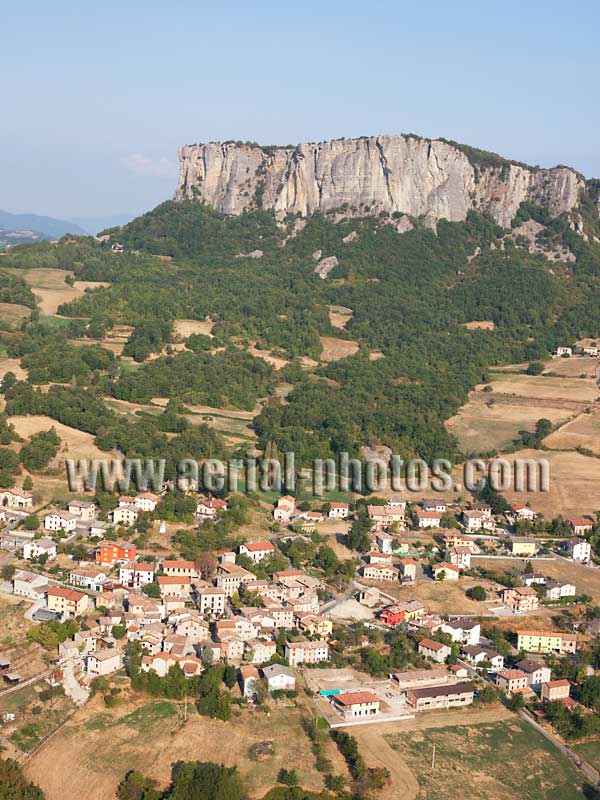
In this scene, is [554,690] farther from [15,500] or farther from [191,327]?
[191,327]

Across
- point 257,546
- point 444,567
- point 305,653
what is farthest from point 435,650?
point 257,546

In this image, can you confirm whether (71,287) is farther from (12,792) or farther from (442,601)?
(12,792)

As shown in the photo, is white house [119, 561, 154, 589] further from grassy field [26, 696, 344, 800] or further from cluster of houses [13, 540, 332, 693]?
grassy field [26, 696, 344, 800]

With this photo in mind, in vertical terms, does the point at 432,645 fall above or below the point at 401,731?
above

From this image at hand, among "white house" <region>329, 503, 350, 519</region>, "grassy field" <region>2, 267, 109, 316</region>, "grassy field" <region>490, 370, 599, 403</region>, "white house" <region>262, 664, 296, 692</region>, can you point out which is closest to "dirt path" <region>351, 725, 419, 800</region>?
"white house" <region>262, 664, 296, 692</region>

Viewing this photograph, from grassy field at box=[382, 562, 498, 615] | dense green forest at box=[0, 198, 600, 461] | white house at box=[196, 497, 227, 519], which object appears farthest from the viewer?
dense green forest at box=[0, 198, 600, 461]

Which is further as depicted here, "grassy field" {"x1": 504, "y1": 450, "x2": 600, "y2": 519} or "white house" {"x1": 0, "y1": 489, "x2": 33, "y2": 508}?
"grassy field" {"x1": 504, "y1": 450, "x2": 600, "y2": 519}
